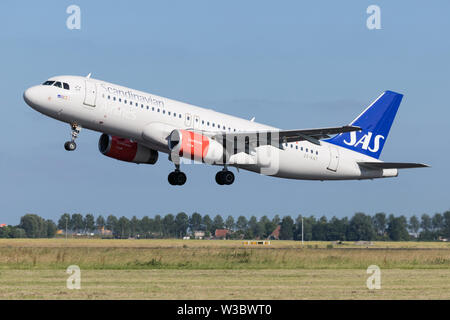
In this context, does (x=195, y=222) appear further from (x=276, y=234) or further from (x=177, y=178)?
(x=177, y=178)

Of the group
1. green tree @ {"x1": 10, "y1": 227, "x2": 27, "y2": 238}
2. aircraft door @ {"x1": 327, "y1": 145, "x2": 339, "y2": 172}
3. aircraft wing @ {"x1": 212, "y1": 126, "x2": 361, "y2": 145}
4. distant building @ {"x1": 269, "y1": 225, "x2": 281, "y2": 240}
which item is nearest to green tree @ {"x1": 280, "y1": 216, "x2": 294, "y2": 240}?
distant building @ {"x1": 269, "y1": 225, "x2": 281, "y2": 240}

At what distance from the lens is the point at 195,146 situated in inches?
1655

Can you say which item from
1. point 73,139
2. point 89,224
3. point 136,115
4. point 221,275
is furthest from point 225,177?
point 89,224

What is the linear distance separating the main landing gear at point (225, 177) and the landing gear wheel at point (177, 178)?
2.12 metres

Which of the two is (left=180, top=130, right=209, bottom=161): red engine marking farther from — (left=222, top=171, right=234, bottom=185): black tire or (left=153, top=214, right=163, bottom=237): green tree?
(left=153, top=214, right=163, bottom=237): green tree

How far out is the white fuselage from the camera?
130 ft

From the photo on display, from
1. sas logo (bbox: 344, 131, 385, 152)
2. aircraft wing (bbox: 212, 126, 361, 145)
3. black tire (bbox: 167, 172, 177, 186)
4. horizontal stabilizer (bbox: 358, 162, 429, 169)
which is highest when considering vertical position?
sas logo (bbox: 344, 131, 385, 152)

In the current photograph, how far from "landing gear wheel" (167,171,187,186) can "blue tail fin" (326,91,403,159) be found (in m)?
13.3

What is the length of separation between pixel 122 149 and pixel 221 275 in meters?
15.3

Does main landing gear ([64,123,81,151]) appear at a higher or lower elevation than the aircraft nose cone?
lower

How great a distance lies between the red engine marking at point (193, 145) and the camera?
41.6 metres

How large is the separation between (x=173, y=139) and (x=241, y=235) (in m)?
84.2

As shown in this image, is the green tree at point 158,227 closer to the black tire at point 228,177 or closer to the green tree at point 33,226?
the green tree at point 33,226
